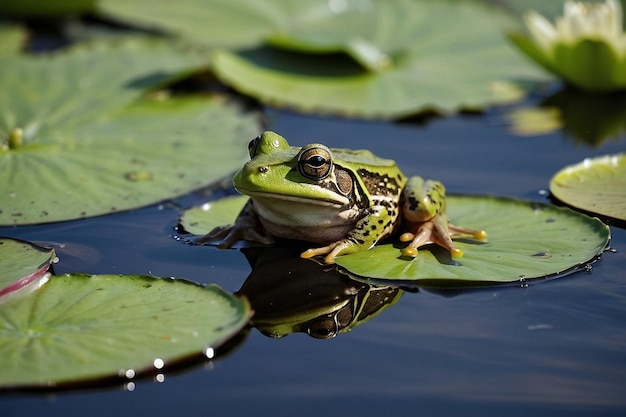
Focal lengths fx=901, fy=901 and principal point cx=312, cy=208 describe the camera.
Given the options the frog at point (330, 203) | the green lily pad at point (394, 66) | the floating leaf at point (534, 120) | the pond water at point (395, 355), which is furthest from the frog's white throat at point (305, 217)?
the floating leaf at point (534, 120)

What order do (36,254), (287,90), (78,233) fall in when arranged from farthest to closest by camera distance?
(287,90) → (78,233) → (36,254)

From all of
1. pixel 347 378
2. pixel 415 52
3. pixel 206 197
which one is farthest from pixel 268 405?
pixel 415 52

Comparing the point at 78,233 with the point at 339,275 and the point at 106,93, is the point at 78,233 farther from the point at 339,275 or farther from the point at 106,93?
the point at 106,93

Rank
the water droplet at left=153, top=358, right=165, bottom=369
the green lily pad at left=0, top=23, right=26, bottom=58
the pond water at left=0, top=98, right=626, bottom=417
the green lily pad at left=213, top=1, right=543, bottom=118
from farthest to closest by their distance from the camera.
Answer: the green lily pad at left=0, top=23, right=26, bottom=58
the green lily pad at left=213, top=1, right=543, bottom=118
the water droplet at left=153, top=358, right=165, bottom=369
the pond water at left=0, top=98, right=626, bottom=417

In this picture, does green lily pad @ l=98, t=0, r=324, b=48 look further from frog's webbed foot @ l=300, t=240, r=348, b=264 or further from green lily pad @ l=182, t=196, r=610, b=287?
A: frog's webbed foot @ l=300, t=240, r=348, b=264

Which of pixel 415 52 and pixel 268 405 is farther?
pixel 415 52

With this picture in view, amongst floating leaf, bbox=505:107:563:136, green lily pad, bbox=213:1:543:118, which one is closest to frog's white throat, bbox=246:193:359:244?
green lily pad, bbox=213:1:543:118

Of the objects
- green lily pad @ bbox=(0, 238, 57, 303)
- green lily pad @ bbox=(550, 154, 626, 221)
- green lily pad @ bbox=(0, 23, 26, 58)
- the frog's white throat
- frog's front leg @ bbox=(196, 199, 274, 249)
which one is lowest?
green lily pad @ bbox=(0, 238, 57, 303)

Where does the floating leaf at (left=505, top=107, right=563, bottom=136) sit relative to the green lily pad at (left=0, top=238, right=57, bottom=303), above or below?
above
